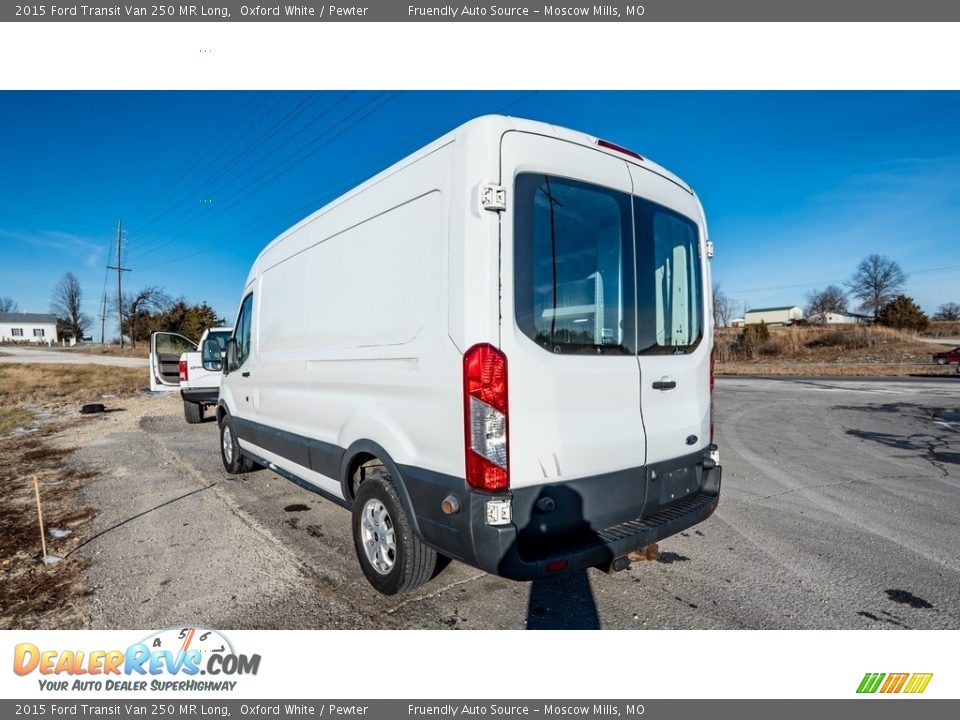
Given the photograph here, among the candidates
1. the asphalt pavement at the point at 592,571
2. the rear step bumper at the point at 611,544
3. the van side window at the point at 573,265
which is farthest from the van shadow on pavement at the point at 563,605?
the van side window at the point at 573,265

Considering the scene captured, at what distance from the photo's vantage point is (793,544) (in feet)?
11.9

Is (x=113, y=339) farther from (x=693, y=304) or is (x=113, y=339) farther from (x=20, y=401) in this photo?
(x=693, y=304)

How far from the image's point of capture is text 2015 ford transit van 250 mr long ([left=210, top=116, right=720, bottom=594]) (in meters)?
2.29

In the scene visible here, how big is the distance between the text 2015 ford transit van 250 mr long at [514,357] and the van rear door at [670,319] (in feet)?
0.05

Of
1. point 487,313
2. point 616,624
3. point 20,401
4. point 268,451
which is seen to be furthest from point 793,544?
point 20,401

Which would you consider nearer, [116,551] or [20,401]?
[116,551]

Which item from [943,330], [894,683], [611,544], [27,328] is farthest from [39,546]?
[27,328]

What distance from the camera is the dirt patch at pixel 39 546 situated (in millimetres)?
2814

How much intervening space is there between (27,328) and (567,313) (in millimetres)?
106918

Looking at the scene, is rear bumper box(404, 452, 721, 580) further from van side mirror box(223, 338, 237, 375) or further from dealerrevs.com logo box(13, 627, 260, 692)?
A: van side mirror box(223, 338, 237, 375)

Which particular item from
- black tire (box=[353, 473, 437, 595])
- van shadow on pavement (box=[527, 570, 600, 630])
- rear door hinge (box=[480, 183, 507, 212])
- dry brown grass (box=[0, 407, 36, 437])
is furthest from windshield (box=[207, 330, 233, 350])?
rear door hinge (box=[480, 183, 507, 212])

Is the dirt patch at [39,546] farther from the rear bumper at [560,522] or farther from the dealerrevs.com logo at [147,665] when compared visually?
the rear bumper at [560,522]

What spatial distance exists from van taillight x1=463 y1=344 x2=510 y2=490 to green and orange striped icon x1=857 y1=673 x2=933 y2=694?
2004mm
